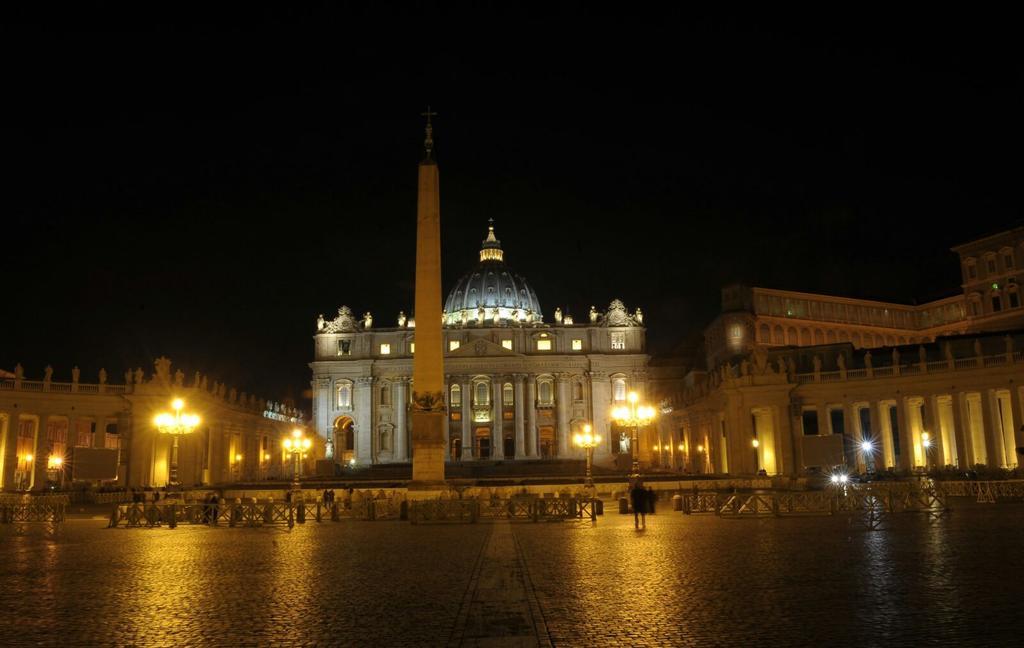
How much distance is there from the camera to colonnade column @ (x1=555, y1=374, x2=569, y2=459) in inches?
3841

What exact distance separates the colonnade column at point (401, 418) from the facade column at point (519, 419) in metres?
12.5

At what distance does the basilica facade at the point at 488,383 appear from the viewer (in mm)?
98562

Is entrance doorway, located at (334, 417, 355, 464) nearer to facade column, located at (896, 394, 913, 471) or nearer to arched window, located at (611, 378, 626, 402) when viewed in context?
arched window, located at (611, 378, 626, 402)

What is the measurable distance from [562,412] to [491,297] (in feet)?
95.8

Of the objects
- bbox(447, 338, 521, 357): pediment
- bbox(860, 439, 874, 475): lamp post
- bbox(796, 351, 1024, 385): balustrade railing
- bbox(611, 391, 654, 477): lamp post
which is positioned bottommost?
bbox(860, 439, 874, 475): lamp post

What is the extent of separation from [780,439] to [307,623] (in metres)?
44.1

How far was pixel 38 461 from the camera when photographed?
49594 mm

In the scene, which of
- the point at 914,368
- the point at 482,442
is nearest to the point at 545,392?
the point at 482,442

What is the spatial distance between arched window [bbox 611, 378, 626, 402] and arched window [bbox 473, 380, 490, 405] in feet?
47.7

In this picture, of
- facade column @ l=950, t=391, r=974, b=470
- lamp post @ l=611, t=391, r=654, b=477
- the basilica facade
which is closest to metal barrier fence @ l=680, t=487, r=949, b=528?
lamp post @ l=611, t=391, r=654, b=477

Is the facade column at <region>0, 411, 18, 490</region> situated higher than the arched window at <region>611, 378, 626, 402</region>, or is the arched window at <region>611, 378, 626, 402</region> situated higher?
the arched window at <region>611, 378, 626, 402</region>

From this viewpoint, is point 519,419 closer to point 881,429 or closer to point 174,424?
point 881,429

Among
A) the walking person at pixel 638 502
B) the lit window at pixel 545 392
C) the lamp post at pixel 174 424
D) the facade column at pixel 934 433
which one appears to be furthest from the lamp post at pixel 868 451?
the lit window at pixel 545 392

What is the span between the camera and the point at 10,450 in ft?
156
